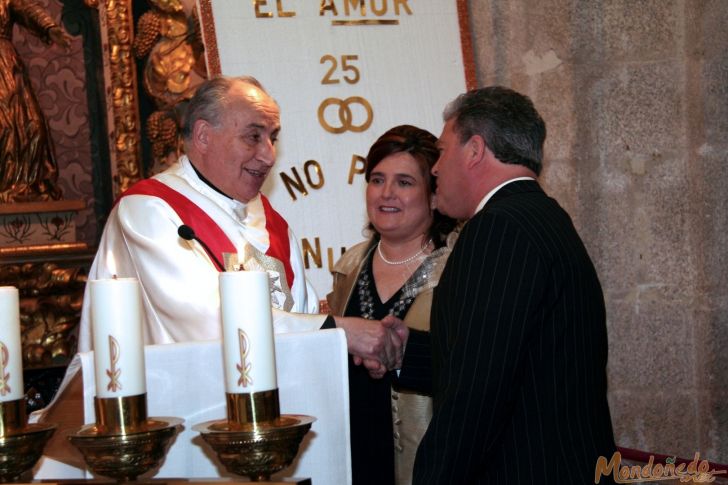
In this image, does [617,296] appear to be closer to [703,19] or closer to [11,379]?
[703,19]

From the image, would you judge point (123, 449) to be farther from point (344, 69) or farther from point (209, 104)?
point (344, 69)

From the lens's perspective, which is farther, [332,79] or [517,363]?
[332,79]

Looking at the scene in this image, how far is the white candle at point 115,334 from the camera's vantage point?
1398 millimetres

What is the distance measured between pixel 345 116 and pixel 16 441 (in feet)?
10.8

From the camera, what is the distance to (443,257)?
3529mm

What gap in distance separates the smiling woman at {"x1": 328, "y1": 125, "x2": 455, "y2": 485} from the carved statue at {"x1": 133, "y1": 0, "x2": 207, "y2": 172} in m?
1.61

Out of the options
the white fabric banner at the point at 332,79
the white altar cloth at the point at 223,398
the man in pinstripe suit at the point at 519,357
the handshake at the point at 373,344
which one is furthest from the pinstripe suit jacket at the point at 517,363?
the white fabric banner at the point at 332,79

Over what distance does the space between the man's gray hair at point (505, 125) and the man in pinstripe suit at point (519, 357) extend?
0.15m

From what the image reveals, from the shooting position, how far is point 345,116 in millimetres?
4609

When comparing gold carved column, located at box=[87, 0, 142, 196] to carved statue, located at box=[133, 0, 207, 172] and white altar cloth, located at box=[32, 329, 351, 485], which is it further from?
white altar cloth, located at box=[32, 329, 351, 485]

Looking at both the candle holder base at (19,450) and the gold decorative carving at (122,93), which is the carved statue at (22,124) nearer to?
the gold decorative carving at (122,93)

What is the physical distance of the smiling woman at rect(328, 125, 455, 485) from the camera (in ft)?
10.8

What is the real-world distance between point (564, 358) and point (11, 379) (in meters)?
1.22

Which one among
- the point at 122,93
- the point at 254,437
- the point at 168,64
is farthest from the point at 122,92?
the point at 254,437
